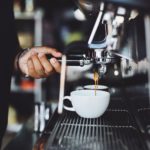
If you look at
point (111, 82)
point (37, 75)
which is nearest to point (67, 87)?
point (111, 82)

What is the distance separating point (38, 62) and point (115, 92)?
40cm

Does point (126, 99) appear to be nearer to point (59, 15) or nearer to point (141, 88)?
point (141, 88)

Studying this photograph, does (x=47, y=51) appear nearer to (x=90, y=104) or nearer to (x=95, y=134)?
(x=90, y=104)

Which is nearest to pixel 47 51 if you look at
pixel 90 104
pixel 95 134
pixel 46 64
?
pixel 46 64

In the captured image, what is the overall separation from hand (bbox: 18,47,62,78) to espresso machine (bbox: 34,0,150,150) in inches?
2.5

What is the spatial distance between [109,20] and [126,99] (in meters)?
0.29

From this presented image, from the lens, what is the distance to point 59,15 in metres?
3.25

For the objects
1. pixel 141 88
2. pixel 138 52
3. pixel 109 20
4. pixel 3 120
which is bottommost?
pixel 3 120

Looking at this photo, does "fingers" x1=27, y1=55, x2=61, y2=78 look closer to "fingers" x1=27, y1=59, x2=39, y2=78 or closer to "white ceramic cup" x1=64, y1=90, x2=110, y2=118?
"fingers" x1=27, y1=59, x2=39, y2=78

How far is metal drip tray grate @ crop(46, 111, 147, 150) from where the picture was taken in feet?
2.30

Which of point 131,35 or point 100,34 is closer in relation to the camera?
point 100,34

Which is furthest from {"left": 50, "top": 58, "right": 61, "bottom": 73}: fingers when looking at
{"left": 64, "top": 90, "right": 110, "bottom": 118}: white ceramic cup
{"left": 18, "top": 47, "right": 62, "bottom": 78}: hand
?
{"left": 64, "top": 90, "right": 110, "bottom": 118}: white ceramic cup

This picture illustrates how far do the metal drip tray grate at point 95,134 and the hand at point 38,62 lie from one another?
19 centimetres

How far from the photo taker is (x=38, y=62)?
106 centimetres
